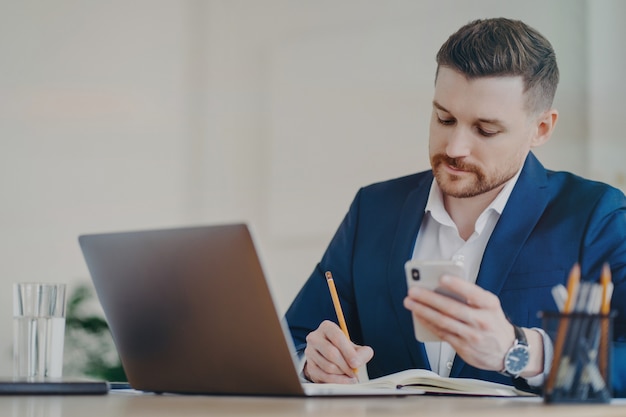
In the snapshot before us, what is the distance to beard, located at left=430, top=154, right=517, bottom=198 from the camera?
2.16 m

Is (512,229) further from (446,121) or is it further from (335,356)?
(335,356)

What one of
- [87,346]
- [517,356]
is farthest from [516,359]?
[87,346]

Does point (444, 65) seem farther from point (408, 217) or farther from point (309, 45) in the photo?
point (309, 45)

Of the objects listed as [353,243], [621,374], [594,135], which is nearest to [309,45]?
[594,135]

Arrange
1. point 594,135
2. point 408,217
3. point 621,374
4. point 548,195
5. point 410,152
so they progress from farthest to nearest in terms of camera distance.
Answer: point 410,152, point 594,135, point 408,217, point 548,195, point 621,374

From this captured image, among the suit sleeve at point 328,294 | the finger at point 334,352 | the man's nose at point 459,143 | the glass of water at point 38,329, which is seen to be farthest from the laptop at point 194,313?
the man's nose at point 459,143

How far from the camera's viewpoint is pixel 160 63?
207 inches

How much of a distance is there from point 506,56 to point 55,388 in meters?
1.26

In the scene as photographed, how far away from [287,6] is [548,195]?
3.32m

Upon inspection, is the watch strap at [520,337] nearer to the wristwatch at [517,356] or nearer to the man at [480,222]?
the wristwatch at [517,356]

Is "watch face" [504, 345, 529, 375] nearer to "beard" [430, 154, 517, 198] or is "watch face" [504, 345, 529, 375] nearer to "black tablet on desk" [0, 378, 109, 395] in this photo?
"black tablet on desk" [0, 378, 109, 395]

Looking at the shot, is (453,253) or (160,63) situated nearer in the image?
(453,253)

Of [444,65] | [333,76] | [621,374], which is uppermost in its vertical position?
[333,76]

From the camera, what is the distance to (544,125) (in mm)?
2297
